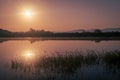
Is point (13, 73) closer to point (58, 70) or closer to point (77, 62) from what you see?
point (58, 70)

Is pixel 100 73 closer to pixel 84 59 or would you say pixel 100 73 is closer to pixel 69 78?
pixel 69 78

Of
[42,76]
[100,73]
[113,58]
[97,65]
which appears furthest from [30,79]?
[113,58]

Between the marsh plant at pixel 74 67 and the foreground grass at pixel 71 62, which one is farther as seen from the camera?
the foreground grass at pixel 71 62

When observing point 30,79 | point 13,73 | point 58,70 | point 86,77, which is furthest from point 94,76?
point 13,73

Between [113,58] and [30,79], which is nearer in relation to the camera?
[30,79]

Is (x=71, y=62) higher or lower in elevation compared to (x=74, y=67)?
higher

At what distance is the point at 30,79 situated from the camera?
1304 cm

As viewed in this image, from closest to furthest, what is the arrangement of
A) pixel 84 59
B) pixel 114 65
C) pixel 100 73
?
pixel 100 73 → pixel 114 65 → pixel 84 59

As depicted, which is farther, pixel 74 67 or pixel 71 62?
pixel 71 62

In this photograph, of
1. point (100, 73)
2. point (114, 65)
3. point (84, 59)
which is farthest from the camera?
point (84, 59)

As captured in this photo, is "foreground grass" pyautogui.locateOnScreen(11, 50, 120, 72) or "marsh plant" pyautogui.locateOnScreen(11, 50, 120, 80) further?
"foreground grass" pyautogui.locateOnScreen(11, 50, 120, 72)

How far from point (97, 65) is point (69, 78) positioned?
4.64 meters

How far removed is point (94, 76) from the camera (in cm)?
1387

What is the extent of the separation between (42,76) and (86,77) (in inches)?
105
